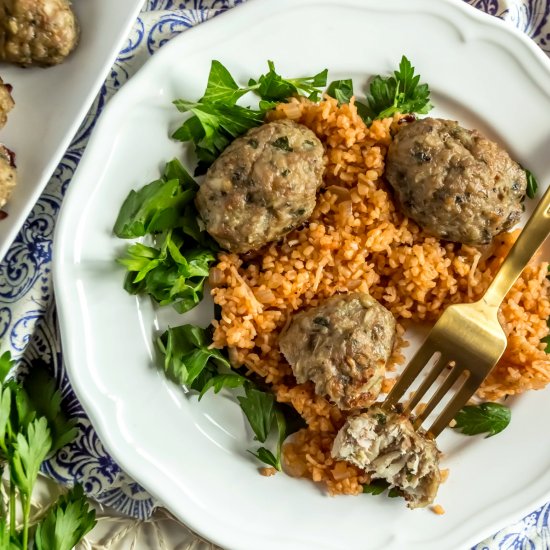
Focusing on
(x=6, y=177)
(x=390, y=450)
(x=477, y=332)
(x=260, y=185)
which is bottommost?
(x=390, y=450)

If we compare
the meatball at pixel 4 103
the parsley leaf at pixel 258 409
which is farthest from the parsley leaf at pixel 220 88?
the parsley leaf at pixel 258 409

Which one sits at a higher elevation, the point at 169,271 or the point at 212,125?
the point at 212,125

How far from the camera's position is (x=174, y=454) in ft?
11.3

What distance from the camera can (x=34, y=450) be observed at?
329 cm

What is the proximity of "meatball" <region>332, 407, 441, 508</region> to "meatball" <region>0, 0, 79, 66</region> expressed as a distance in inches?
88.8

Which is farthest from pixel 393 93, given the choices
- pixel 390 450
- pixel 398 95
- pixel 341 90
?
pixel 390 450

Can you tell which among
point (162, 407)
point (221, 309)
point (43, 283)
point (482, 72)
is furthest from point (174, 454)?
point (482, 72)

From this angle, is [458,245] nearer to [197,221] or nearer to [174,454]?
[197,221]

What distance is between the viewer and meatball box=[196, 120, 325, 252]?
120 inches

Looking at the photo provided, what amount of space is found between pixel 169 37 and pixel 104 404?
1789 millimetres

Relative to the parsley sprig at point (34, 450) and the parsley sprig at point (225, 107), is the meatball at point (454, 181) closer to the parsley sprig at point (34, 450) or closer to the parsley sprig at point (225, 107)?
the parsley sprig at point (225, 107)

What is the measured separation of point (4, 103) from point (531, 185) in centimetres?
260

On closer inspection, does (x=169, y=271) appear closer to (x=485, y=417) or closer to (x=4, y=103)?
(x=4, y=103)

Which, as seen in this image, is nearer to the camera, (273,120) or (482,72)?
(273,120)
